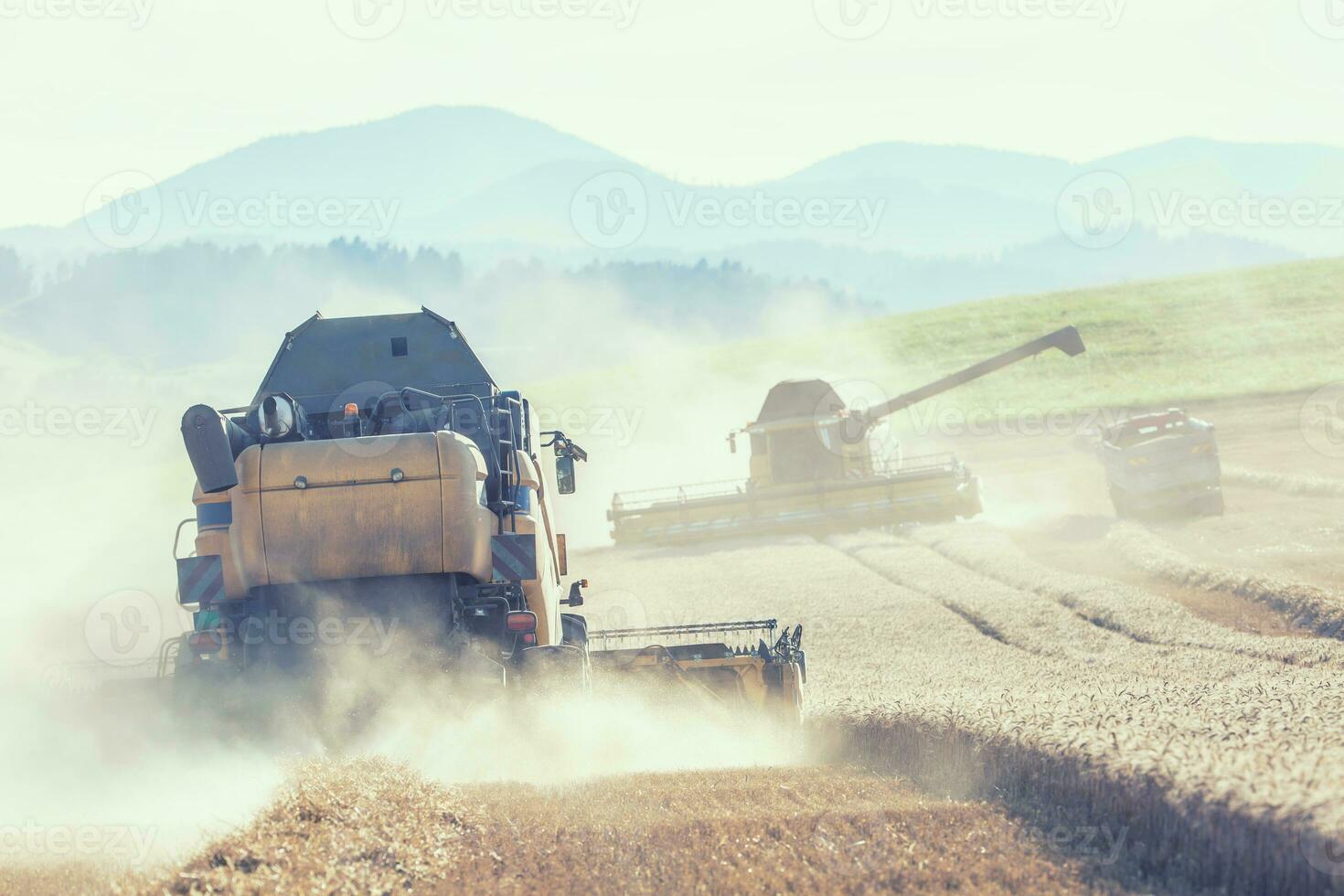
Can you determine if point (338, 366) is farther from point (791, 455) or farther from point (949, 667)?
point (791, 455)

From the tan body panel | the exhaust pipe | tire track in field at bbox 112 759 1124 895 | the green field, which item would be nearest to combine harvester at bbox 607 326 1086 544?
the tan body panel

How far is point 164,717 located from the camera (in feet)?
29.3

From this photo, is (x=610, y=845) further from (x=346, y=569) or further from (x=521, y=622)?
(x=346, y=569)

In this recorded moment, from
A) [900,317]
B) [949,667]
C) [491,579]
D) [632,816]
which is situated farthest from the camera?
[900,317]

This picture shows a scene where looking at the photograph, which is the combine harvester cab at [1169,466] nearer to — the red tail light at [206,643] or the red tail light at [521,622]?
the red tail light at [521,622]

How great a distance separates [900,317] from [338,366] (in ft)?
247

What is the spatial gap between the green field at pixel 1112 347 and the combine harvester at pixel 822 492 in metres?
25.4

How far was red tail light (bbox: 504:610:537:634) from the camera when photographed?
9.51m

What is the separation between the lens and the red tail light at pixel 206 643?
358 inches

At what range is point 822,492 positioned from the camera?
99.5ft

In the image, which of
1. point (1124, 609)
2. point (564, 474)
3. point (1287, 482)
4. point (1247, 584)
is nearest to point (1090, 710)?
point (564, 474)

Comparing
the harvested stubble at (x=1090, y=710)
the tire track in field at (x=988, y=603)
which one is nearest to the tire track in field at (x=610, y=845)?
the harvested stubble at (x=1090, y=710)

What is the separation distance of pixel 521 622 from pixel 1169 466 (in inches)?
862

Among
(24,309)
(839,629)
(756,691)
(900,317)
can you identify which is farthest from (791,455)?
(24,309)
